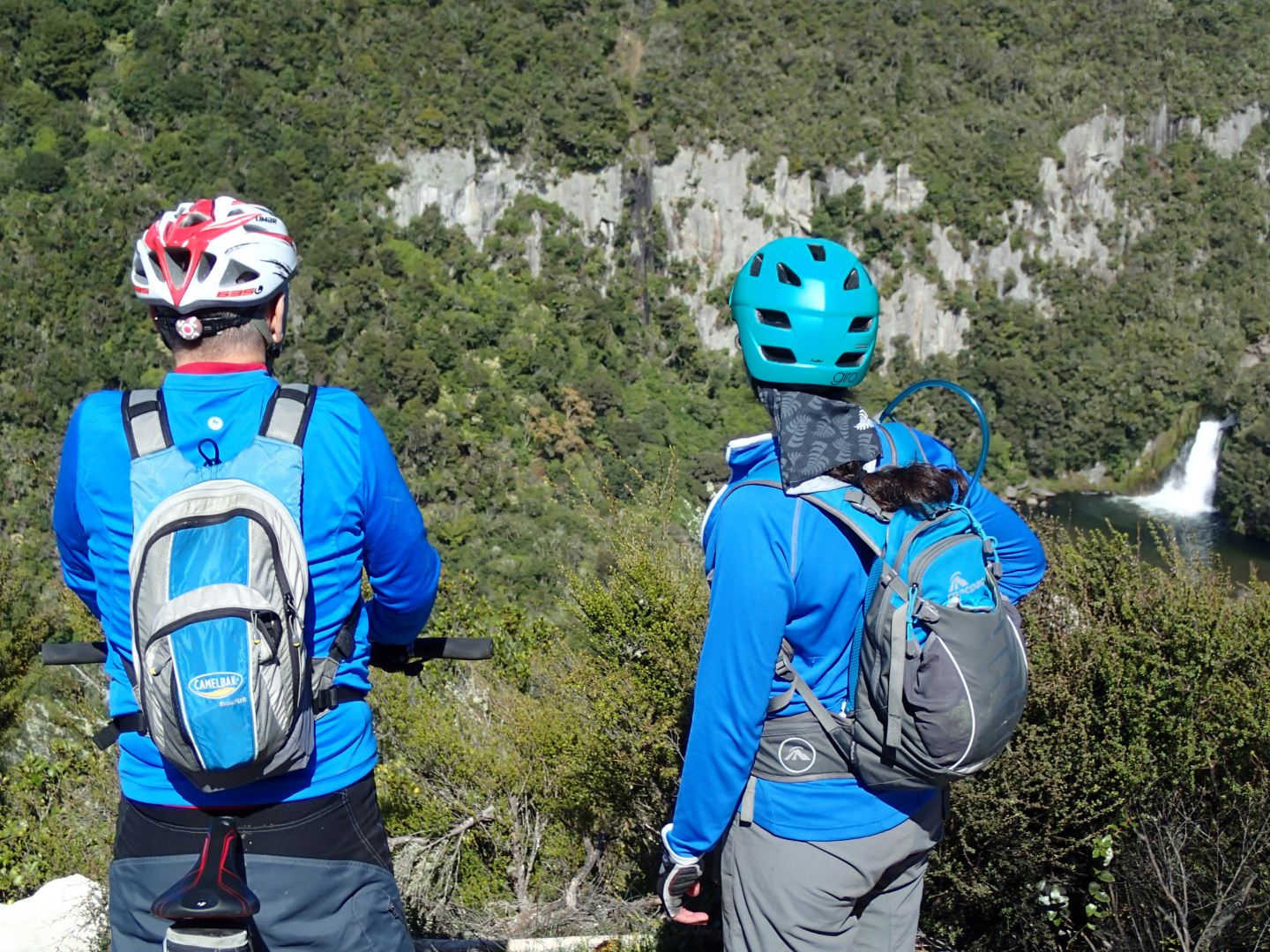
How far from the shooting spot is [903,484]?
194cm

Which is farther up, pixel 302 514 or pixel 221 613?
pixel 302 514

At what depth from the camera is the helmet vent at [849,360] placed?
2.06m

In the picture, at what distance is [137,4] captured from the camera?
223 ft

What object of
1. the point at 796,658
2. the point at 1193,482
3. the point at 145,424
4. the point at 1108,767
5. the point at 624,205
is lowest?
the point at 1193,482

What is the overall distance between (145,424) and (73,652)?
2.23 ft

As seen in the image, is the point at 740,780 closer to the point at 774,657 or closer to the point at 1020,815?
the point at 774,657

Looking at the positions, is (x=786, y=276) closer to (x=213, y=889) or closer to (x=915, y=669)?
(x=915, y=669)

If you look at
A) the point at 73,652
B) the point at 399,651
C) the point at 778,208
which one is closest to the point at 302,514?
the point at 399,651

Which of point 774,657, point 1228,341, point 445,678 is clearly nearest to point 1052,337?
point 1228,341

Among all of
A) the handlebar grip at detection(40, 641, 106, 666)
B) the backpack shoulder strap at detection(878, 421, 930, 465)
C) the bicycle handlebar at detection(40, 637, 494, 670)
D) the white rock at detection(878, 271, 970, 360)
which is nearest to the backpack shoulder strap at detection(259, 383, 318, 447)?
the bicycle handlebar at detection(40, 637, 494, 670)

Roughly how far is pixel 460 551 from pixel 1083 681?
40.8 m

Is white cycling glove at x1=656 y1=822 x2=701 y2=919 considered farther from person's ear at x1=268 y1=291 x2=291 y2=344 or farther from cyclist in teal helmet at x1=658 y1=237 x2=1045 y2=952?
person's ear at x1=268 y1=291 x2=291 y2=344

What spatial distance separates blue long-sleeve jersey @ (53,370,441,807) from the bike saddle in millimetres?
65

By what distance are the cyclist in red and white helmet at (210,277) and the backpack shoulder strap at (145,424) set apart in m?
0.11
